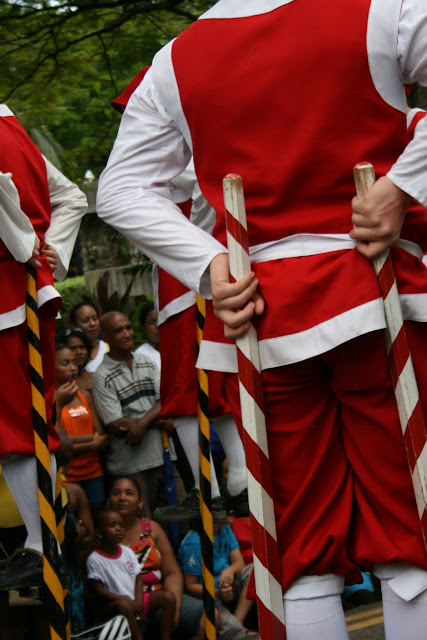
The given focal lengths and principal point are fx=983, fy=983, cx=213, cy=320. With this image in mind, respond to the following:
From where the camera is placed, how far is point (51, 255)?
161 inches

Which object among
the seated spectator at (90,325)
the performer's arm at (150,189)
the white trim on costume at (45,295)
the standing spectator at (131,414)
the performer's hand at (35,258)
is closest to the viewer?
the performer's arm at (150,189)

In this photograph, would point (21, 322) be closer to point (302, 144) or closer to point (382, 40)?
point (302, 144)

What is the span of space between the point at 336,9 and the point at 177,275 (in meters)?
0.76

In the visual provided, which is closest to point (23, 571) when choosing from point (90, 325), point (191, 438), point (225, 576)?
point (191, 438)

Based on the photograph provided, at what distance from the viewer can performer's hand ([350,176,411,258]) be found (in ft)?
7.22

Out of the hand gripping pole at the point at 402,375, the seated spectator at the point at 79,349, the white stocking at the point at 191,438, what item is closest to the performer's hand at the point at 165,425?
the seated spectator at the point at 79,349

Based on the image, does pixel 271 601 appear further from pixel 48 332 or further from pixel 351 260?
pixel 48 332

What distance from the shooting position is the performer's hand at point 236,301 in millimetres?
2289

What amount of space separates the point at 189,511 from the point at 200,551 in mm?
1136

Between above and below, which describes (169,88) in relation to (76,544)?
above

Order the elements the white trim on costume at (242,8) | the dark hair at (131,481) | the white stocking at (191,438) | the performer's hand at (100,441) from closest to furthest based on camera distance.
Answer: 1. the white trim on costume at (242,8)
2. the white stocking at (191,438)
3. the dark hair at (131,481)
4. the performer's hand at (100,441)

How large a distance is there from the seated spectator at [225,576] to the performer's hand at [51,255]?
2.09 meters

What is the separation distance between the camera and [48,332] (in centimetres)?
404

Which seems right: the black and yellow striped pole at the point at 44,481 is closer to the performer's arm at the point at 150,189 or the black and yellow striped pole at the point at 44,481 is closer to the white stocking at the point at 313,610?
the performer's arm at the point at 150,189
